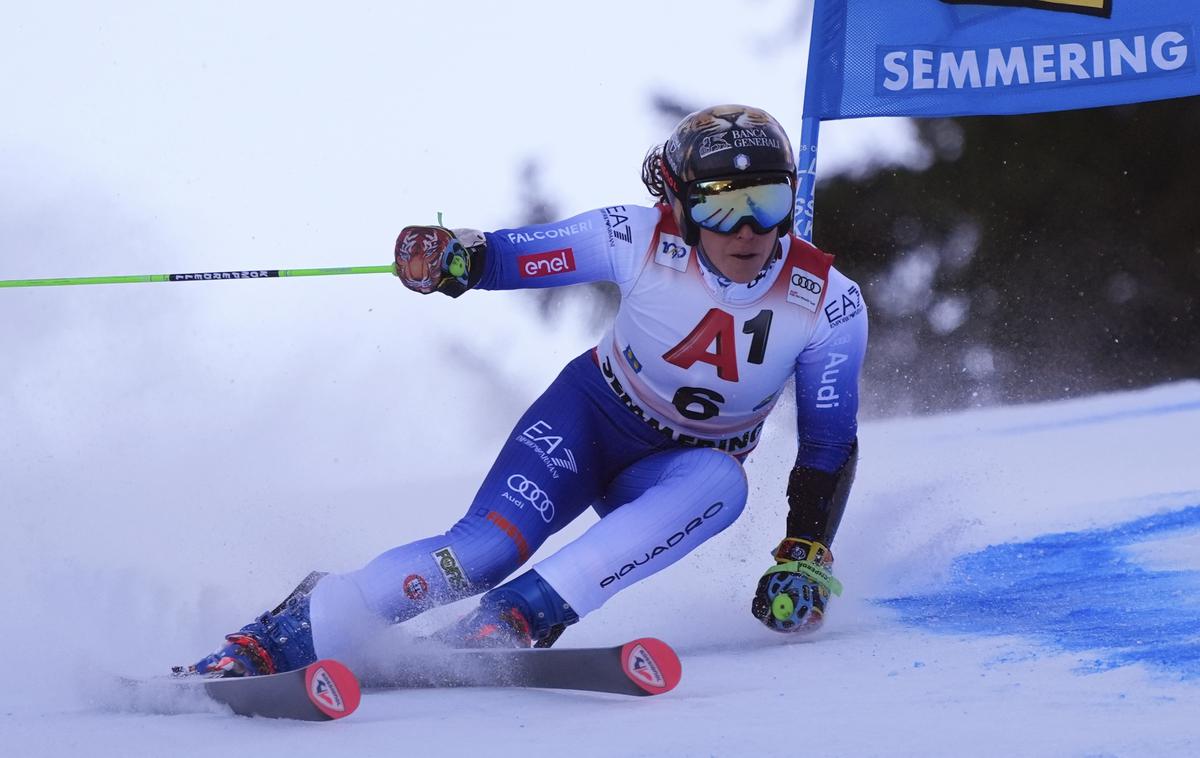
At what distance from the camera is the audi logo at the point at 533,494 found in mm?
3178

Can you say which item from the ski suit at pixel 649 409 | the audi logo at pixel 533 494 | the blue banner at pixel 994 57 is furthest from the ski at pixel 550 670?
the blue banner at pixel 994 57

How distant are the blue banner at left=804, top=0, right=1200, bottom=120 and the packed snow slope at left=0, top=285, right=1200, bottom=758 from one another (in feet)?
4.43

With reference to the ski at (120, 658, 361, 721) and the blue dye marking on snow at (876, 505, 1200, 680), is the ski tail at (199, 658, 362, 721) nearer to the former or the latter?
the ski at (120, 658, 361, 721)

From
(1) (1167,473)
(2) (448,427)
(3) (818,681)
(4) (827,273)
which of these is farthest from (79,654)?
(2) (448,427)

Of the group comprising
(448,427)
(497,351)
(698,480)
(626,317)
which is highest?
(497,351)

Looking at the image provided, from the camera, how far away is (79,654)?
305 centimetres

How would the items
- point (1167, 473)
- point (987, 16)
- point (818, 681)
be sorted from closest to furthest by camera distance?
point (818, 681) < point (987, 16) < point (1167, 473)

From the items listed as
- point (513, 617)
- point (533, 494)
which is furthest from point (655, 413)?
point (513, 617)

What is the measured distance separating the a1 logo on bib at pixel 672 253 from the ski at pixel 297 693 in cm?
122

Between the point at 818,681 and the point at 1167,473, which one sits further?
the point at 1167,473

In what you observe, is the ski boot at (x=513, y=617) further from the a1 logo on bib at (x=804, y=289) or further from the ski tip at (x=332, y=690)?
the a1 logo on bib at (x=804, y=289)

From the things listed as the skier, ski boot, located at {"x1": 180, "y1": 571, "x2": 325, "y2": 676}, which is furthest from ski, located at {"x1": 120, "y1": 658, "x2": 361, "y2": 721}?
the skier

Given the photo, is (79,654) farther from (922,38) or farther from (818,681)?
(922,38)

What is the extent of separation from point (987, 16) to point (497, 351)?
4163 mm
